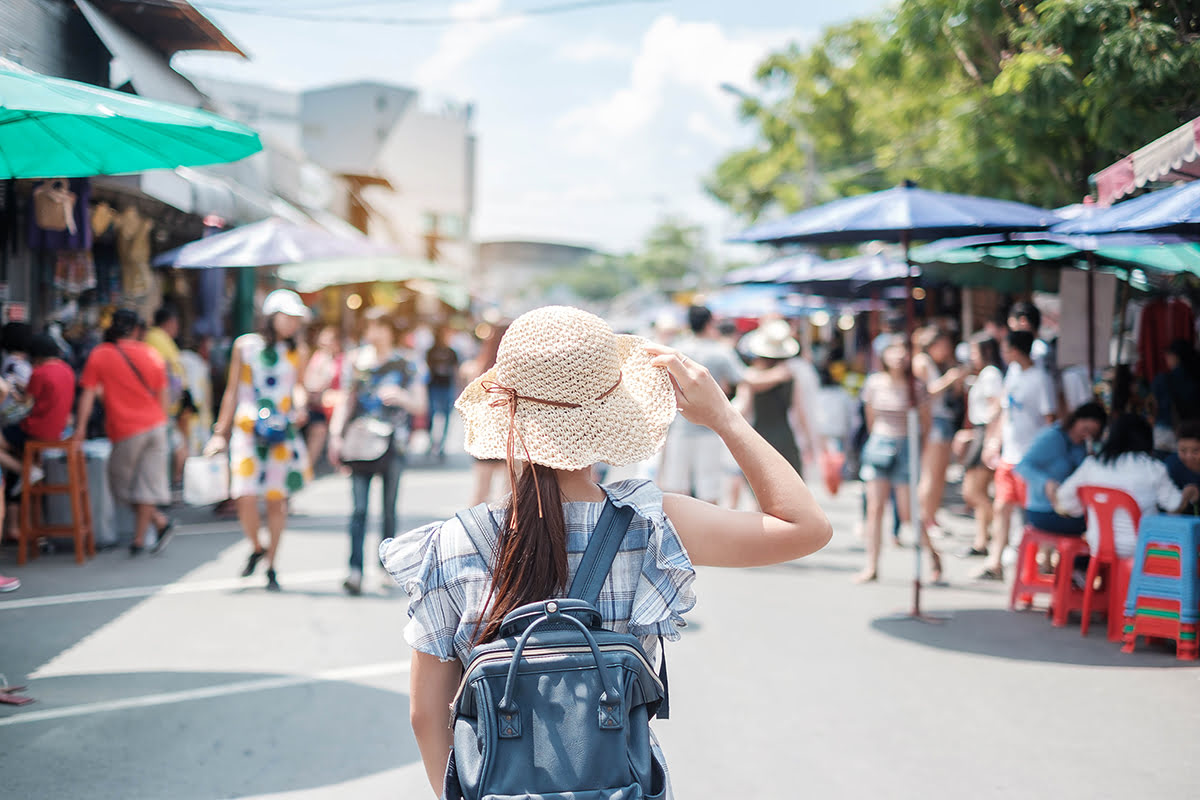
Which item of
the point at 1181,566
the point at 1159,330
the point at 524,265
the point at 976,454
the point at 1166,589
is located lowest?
the point at 1166,589

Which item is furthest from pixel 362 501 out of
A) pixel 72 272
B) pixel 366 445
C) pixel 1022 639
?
pixel 1022 639

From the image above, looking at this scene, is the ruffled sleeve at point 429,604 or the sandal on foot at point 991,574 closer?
the ruffled sleeve at point 429,604

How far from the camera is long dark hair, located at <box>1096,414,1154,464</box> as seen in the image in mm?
6160

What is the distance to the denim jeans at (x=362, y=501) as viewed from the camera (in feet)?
23.3

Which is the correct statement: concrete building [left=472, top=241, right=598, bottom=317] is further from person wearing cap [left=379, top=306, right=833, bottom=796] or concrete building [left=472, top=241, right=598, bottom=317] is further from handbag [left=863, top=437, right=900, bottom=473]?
person wearing cap [left=379, top=306, right=833, bottom=796]

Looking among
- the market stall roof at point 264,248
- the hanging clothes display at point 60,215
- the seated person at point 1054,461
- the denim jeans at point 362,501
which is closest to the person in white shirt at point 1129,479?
the seated person at point 1054,461

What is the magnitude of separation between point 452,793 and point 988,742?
3.28m

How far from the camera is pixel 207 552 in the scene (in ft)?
28.2

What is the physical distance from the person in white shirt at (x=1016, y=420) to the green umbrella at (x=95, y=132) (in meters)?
5.61

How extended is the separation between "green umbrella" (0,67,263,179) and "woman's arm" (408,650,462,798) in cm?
280

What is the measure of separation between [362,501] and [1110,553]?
4.60 m

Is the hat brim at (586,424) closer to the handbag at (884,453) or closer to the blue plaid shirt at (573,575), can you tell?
the blue plaid shirt at (573,575)

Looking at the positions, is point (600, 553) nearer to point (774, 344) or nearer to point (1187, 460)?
point (1187, 460)

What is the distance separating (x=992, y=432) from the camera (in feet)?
26.9
